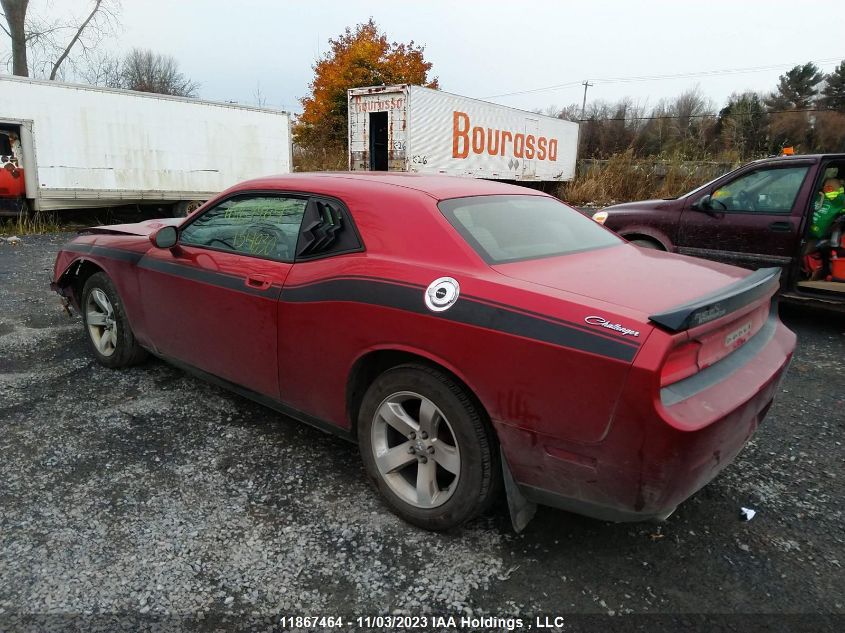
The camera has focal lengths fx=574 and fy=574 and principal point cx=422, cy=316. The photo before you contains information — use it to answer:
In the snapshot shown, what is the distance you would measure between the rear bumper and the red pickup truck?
3.90 m

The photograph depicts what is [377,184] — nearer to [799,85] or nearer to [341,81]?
[341,81]

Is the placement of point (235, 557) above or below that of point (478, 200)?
below

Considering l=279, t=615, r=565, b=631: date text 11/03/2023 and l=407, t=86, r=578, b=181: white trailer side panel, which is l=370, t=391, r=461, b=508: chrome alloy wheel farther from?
l=407, t=86, r=578, b=181: white trailer side panel

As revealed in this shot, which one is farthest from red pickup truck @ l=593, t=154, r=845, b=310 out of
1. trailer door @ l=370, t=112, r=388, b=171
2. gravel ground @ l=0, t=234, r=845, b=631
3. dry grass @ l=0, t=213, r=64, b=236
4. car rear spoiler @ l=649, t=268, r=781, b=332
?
dry grass @ l=0, t=213, r=64, b=236

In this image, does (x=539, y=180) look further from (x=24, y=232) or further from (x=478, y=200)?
(x=478, y=200)

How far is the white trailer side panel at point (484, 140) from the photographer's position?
14805 mm

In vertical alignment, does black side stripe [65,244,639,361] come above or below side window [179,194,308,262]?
below

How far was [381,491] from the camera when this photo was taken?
8.80 feet

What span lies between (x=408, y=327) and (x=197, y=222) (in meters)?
1.92

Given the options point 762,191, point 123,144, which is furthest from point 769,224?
point 123,144

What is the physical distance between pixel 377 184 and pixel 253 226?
822 millimetres

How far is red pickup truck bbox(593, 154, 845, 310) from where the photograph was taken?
544 centimetres

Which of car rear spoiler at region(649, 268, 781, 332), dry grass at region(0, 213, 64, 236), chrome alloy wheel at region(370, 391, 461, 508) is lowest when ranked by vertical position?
chrome alloy wheel at region(370, 391, 461, 508)

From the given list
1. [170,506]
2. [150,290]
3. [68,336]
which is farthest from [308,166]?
[170,506]
